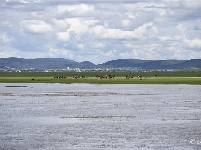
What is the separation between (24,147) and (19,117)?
55.2ft

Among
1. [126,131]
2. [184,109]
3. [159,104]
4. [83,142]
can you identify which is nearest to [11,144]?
[83,142]

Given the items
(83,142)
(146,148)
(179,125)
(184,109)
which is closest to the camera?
(146,148)

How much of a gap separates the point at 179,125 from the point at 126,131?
552cm

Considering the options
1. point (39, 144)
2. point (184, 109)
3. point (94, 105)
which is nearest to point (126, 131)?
point (39, 144)

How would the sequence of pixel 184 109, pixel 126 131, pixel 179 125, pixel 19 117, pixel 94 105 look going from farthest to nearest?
pixel 94 105
pixel 184 109
pixel 19 117
pixel 179 125
pixel 126 131

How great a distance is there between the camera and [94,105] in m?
62.6

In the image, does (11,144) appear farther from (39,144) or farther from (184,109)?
(184,109)

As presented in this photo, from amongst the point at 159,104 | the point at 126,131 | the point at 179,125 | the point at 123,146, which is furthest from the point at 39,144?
the point at 159,104

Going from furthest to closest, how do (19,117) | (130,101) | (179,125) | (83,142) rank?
(130,101), (19,117), (179,125), (83,142)

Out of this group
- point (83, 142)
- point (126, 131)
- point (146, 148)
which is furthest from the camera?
point (126, 131)

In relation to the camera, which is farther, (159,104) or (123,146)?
(159,104)

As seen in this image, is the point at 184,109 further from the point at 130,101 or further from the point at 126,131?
the point at 126,131

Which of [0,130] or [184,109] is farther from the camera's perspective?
[184,109]

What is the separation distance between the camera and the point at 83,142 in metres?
34.1
